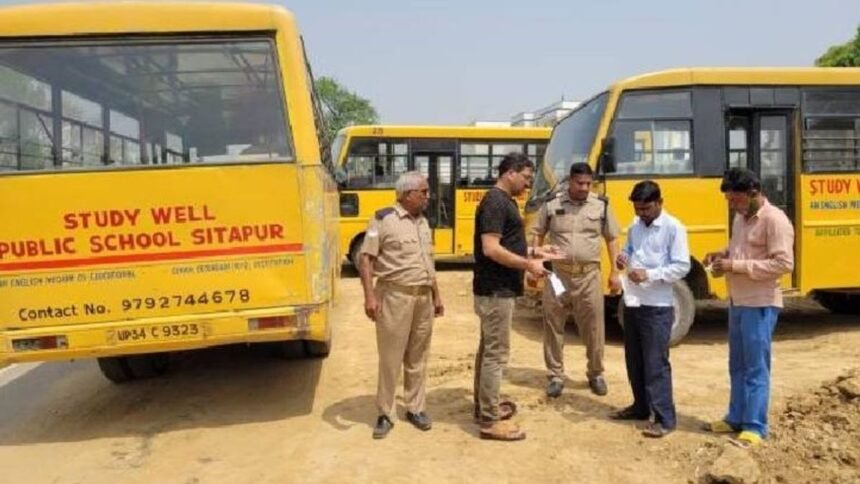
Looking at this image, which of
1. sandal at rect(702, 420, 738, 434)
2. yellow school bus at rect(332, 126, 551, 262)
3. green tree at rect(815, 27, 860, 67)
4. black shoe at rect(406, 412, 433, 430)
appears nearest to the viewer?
sandal at rect(702, 420, 738, 434)

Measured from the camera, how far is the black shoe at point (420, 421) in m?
5.23

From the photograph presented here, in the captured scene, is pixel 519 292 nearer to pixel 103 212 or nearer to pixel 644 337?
pixel 644 337

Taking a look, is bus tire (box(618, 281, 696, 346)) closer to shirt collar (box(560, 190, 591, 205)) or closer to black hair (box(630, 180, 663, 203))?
shirt collar (box(560, 190, 591, 205))

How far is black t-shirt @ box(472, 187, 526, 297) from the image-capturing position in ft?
16.1

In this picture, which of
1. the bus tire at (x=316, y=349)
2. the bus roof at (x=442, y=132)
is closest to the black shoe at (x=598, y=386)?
the bus tire at (x=316, y=349)

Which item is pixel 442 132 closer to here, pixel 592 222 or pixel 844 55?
pixel 592 222

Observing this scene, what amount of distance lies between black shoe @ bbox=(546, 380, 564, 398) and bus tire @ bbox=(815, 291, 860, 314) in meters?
5.46

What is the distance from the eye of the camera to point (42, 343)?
511 cm

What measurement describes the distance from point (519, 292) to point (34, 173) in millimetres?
3283

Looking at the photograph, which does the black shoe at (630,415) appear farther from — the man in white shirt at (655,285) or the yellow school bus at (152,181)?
the yellow school bus at (152,181)

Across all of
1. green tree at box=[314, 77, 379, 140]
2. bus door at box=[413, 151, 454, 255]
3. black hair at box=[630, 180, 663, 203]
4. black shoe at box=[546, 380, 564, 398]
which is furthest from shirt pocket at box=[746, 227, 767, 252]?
green tree at box=[314, 77, 379, 140]

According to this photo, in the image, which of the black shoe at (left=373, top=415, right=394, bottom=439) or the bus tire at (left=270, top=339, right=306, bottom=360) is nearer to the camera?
the black shoe at (left=373, top=415, right=394, bottom=439)

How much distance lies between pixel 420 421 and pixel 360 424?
48cm

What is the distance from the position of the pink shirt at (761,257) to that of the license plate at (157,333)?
3.49m
